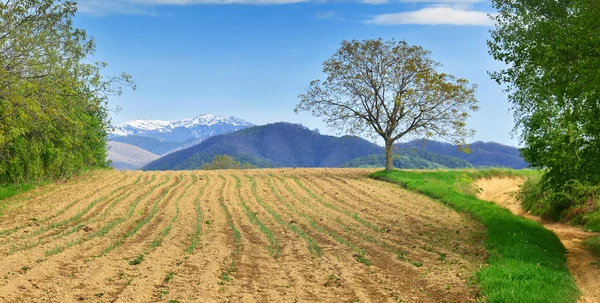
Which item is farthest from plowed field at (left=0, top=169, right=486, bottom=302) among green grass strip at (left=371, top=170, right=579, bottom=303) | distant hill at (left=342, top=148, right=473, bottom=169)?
distant hill at (left=342, top=148, right=473, bottom=169)

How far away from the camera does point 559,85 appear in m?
14.7

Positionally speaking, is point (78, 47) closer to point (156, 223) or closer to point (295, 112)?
point (156, 223)

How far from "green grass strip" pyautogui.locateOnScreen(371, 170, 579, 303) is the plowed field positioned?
0.49 meters

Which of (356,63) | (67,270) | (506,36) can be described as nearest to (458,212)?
(506,36)

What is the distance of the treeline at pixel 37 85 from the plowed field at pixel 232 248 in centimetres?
262

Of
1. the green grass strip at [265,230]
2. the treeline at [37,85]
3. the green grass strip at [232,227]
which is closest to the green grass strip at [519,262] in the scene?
the green grass strip at [265,230]

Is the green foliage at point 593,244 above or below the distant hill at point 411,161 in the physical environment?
below

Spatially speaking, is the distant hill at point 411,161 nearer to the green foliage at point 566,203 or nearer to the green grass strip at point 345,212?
the green grass strip at point 345,212

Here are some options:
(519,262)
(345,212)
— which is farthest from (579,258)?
(345,212)

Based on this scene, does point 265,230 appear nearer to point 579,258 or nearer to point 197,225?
point 197,225

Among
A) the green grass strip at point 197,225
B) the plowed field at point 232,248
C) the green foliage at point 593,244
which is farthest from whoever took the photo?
the green foliage at point 593,244

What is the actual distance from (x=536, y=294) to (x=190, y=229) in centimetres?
1093

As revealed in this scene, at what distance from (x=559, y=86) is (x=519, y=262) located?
18.8 feet

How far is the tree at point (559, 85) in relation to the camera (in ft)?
43.3
